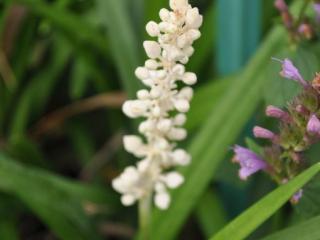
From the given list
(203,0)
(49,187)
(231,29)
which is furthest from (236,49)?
(49,187)

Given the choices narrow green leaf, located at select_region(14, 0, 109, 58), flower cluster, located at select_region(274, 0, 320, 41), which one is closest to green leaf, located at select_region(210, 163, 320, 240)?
flower cluster, located at select_region(274, 0, 320, 41)

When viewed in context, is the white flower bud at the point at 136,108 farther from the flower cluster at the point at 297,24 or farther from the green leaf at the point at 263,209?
the flower cluster at the point at 297,24

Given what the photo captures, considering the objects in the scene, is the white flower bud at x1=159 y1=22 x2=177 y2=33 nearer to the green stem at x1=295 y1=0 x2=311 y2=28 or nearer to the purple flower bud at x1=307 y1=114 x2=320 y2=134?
the purple flower bud at x1=307 y1=114 x2=320 y2=134

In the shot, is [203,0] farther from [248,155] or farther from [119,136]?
[248,155]

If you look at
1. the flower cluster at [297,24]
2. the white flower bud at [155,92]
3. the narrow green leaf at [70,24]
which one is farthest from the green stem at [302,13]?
the narrow green leaf at [70,24]

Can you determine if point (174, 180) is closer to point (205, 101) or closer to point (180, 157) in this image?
point (180, 157)
